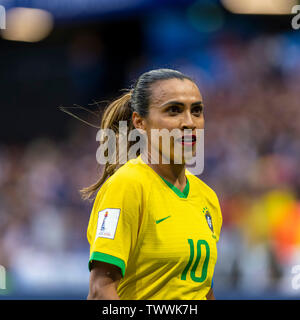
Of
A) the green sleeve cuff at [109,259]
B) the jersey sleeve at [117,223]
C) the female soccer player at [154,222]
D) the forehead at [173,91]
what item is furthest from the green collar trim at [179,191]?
the green sleeve cuff at [109,259]

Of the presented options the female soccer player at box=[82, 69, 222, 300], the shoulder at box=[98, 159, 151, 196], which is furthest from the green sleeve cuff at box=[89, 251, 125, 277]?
the shoulder at box=[98, 159, 151, 196]

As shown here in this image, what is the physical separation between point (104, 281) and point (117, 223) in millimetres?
220

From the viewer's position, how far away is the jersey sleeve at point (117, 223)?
2.11 metres

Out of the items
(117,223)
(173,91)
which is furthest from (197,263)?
(173,91)

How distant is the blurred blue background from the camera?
714 centimetres

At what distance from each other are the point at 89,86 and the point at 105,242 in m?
9.54

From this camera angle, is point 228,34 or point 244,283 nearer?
point 244,283

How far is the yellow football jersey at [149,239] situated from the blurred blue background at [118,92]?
3.85 meters

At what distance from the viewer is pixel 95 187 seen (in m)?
2.63

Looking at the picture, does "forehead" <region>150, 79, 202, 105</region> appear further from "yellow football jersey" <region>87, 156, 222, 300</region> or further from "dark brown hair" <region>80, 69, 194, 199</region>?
"yellow football jersey" <region>87, 156, 222, 300</region>

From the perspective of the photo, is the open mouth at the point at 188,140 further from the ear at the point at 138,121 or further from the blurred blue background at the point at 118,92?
the blurred blue background at the point at 118,92

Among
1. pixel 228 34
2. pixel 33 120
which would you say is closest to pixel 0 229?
pixel 33 120

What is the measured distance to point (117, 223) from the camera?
6.98ft
